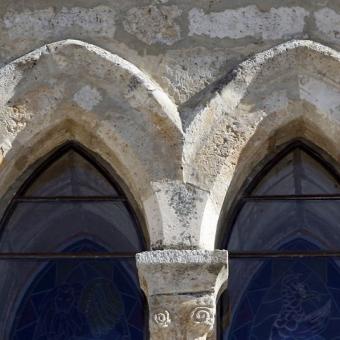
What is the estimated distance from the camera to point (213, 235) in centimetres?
913

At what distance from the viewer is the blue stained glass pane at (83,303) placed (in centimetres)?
941

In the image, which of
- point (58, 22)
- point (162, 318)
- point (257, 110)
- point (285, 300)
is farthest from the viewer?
point (58, 22)

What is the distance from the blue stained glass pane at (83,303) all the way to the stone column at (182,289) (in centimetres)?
46

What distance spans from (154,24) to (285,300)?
1.51 m

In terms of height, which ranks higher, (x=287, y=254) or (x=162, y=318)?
(x=287, y=254)

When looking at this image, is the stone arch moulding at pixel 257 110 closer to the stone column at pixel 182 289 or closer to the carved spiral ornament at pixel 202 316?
the stone column at pixel 182 289

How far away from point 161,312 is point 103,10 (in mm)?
1628

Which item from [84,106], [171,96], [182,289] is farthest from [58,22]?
[182,289]

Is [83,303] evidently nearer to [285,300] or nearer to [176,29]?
[285,300]

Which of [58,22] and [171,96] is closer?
[171,96]

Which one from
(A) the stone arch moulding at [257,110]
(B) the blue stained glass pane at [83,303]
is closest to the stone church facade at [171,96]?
(A) the stone arch moulding at [257,110]

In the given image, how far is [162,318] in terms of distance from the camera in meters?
8.87

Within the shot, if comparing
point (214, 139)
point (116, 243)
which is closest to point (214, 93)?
point (214, 139)

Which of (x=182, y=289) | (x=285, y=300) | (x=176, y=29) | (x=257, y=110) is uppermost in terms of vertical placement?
(x=176, y=29)
